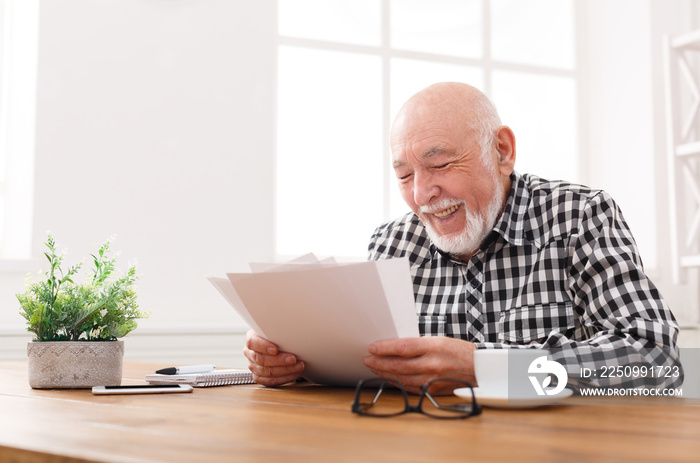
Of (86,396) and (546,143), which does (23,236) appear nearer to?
(86,396)

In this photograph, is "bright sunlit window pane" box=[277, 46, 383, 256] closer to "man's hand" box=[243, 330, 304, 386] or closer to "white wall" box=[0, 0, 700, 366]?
"white wall" box=[0, 0, 700, 366]

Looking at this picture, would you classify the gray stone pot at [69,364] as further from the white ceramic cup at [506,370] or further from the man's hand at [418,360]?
the white ceramic cup at [506,370]

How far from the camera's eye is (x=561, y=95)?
400 cm

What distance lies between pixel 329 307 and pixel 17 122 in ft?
6.87

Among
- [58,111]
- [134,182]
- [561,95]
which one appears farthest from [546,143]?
[58,111]

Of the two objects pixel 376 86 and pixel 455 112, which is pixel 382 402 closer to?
pixel 455 112

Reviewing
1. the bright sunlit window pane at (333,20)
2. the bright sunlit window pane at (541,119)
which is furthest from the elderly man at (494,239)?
the bright sunlit window pane at (541,119)

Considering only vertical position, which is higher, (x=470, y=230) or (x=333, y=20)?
(x=333, y=20)

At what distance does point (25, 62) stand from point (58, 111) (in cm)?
24

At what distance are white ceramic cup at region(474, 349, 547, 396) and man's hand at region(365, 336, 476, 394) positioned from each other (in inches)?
6.4

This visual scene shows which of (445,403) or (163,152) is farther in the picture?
(163,152)

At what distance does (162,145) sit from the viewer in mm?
2869

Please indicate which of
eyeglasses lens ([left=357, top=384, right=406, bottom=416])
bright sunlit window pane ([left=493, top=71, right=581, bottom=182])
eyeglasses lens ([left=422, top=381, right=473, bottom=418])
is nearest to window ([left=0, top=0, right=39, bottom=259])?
eyeglasses lens ([left=357, top=384, right=406, bottom=416])

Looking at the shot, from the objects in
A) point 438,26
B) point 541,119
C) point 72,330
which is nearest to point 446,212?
point 72,330
